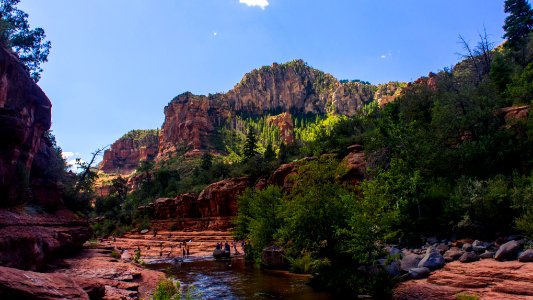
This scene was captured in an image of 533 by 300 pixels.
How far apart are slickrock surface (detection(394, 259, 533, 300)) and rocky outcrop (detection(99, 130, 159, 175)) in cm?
15250

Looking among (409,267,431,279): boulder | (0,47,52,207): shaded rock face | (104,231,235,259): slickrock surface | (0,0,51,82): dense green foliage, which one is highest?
(0,0,51,82): dense green foliage

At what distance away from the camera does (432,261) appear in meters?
15.5

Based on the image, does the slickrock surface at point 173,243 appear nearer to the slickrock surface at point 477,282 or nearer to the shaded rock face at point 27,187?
the shaded rock face at point 27,187

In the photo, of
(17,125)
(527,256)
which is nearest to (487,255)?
(527,256)

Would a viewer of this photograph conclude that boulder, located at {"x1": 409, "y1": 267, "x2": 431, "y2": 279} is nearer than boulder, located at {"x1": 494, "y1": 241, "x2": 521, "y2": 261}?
No

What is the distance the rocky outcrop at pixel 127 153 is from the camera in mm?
158500

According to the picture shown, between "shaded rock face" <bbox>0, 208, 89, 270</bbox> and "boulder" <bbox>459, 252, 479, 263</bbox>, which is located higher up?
"shaded rock face" <bbox>0, 208, 89, 270</bbox>

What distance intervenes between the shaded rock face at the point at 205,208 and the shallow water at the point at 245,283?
27.4 m

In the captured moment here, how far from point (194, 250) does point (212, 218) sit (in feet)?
50.1

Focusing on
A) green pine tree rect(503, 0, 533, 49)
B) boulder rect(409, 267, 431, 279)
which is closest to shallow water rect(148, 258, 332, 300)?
boulder rect(409, 267, 431, 279)

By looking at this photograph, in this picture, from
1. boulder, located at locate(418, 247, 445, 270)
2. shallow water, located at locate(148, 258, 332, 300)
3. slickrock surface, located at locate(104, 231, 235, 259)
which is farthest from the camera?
slickrock surface, located at locate(104, 231, 235, 259)

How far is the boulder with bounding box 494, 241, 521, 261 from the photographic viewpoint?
1366 cm

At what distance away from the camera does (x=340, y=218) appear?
1770 cm

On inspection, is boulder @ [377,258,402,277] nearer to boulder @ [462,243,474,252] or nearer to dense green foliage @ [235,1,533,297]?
dense green foliage @ [235,1,533,297]
